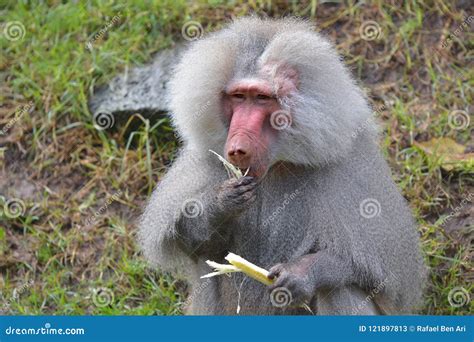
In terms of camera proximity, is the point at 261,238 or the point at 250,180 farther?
the point at 261,238

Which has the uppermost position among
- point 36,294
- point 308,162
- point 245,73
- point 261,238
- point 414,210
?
point 245,73

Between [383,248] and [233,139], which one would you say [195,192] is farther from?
[383,248]

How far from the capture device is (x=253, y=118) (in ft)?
17.1

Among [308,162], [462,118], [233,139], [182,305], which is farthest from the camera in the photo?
[462,118]

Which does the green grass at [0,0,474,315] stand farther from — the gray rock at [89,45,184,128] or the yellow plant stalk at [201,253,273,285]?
the yellow plant stalk at [201,253,273,285]

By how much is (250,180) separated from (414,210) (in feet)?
7.28

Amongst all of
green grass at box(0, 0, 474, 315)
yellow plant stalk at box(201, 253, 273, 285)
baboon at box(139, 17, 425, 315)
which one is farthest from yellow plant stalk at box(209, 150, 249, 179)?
green grass at box(0, 0, 474, 315)

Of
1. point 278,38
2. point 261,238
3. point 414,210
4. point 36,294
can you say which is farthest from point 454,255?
Answer: point 36,294

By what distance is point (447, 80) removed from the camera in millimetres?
7742

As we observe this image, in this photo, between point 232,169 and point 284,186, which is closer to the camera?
point 232,169

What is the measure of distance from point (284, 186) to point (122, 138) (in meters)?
Answer: 2.49

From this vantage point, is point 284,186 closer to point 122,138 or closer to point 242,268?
point 242,268

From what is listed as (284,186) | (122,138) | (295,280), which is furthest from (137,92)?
(295,280)

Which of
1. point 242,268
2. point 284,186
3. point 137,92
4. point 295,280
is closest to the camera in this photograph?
point 295,280
